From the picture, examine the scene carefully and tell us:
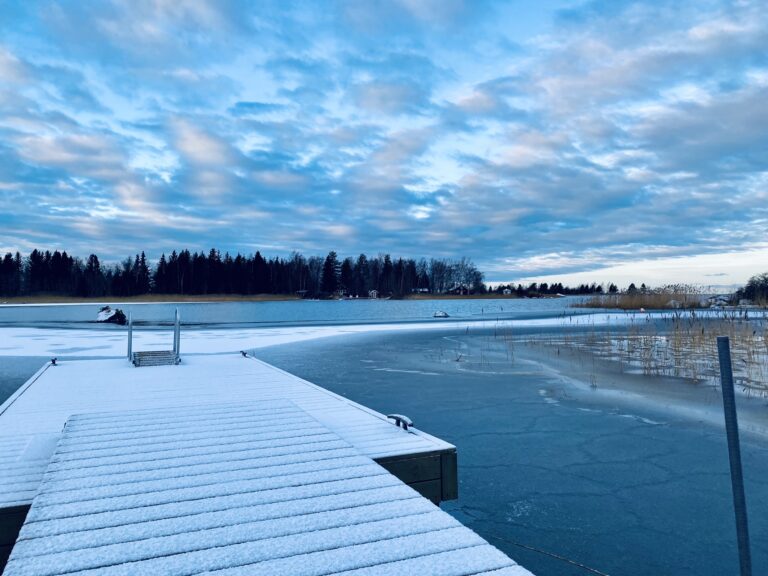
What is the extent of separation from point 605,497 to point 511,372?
19.0ft

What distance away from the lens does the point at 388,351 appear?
13133mm

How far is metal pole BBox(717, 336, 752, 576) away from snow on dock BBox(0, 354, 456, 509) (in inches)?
66.4

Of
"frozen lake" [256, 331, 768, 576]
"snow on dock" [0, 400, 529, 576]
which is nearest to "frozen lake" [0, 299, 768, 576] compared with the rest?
"frozen lake" [256, 331, 768, 576]

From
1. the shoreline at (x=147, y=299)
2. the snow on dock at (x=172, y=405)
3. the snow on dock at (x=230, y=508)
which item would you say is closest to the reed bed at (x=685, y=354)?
the snow on dock at (x=172, y=405)

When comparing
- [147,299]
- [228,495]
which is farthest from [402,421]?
[147,299]

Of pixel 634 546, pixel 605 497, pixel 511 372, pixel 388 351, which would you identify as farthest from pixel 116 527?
pixel 388 351

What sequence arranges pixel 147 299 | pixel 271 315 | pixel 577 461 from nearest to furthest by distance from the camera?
pixel 577 461
pixel 271 315
pixel 147 299

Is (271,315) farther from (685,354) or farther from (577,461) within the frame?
(577,461)

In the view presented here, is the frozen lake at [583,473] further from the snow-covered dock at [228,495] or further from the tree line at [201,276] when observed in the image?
the tree line at [201,276]

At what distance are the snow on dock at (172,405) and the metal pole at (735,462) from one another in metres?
1.69

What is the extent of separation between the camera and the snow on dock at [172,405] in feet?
11.0

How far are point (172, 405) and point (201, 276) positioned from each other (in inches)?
3138

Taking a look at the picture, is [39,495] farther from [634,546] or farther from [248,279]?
[248,279]

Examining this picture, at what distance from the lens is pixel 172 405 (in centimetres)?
484
